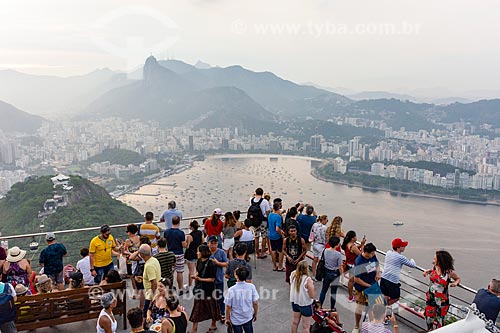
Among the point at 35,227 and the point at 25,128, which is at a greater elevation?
the point at 25,128

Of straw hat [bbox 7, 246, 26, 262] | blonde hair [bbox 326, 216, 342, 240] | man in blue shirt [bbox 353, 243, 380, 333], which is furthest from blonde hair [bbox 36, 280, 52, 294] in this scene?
blonde hair [bbox 326, 216, 342, 240]

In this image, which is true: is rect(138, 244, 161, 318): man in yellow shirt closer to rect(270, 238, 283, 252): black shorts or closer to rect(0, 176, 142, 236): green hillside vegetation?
rect(270, 238, 283, 252): black shorts

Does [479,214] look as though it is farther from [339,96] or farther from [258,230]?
[339,96]

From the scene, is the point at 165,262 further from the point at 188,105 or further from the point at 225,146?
the point at 188,105

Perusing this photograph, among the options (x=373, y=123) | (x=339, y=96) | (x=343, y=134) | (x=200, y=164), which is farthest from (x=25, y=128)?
(x=339, y=96)

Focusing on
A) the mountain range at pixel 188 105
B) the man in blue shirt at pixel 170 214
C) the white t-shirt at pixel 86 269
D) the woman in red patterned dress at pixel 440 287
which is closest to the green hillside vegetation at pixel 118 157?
the mountain range at pixel 188 105

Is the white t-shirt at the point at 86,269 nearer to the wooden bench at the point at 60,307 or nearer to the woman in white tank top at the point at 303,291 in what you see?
the wooden bench at the point at 60,307
